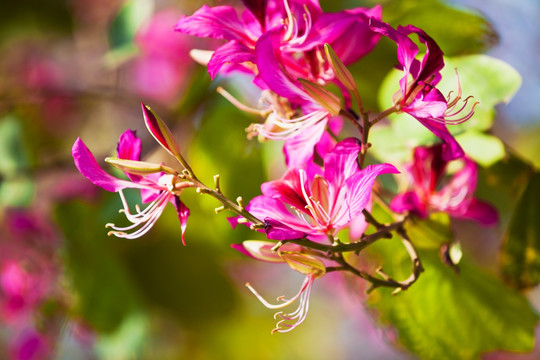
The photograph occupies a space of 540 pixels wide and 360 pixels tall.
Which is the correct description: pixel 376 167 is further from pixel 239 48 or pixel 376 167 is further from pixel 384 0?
pixel 384 0

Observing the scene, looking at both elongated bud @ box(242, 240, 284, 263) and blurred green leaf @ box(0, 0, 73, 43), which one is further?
blurred green leaf @ box(0, 0, 73, 43)

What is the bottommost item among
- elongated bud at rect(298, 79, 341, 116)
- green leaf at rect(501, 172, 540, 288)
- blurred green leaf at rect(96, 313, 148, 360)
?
blurred green leaf at rect(96, 313, 148, 360)

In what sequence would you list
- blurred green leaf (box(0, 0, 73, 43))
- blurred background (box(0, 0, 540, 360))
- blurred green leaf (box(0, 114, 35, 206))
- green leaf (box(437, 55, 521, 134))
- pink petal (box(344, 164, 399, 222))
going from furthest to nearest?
blurred green leaf (box(0, 0, 73, 43)) < blurred green leaf (box(0, 114, 35, 206)) < blurred background (box(0, 0, 540, 360)) < green leaf (box(437, 55, 521, 134)) < pink petal (box(344, 164, 399, 222))

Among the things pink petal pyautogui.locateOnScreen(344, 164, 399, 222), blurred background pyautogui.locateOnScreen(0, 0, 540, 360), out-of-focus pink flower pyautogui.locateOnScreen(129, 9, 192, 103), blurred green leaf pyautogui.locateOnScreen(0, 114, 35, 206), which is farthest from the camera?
out-of-focus pink flower pyautogui.locateOnScreen(129, 9, 192, 103)

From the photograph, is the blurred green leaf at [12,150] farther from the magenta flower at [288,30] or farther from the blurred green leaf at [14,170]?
the magenta flower at [288,30]

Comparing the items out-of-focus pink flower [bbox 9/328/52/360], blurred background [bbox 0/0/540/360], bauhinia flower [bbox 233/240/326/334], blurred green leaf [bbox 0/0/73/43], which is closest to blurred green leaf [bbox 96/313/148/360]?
blurred background [bbox 0/0/540/360]

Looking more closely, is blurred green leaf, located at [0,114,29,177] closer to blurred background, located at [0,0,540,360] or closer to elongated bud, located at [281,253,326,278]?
blurred background, located at [0,0,540,360]

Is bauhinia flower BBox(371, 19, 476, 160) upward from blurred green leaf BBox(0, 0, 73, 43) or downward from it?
upward

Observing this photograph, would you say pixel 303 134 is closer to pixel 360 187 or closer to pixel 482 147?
pixel 360 187

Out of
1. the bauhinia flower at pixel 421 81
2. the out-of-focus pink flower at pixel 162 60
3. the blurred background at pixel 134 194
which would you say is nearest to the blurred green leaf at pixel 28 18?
the blurred background at pixel 134 194
